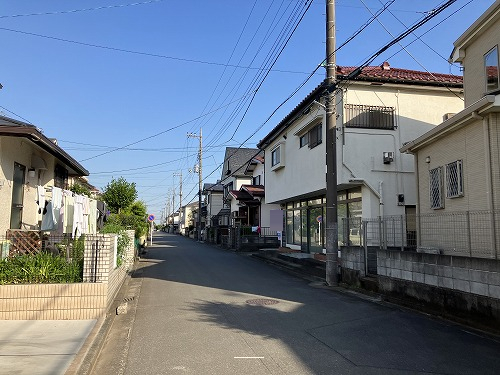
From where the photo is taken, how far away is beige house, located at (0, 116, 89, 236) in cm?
877

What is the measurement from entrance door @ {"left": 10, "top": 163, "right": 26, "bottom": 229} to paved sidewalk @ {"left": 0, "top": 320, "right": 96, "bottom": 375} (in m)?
3.89

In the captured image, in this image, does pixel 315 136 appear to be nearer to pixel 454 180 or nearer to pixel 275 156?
pixel 275 156

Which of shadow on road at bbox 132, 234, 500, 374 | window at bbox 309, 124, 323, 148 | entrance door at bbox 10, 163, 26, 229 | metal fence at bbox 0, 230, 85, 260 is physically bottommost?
shadow on road at bbox 132, 234, 500, 374

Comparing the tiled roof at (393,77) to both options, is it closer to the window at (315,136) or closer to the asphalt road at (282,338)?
the window at (315,136)

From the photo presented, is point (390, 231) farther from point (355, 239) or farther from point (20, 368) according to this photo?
point (20, 368)

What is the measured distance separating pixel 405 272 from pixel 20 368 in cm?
789

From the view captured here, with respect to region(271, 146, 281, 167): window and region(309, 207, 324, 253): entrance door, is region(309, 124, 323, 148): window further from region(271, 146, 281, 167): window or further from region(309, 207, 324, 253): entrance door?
region(271, 146, 281, 167): window

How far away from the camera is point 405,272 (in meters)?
9.41

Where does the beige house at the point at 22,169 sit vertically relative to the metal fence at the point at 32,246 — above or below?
above

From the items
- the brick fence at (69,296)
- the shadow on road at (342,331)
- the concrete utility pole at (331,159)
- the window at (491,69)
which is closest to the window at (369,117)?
the concrete utility pole at (331,159)

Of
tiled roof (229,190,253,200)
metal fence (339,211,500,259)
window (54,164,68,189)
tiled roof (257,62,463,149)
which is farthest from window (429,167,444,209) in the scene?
tiled roof (229,190,253,200)

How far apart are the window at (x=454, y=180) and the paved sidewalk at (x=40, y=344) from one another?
882 cm

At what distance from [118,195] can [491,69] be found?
20.0m

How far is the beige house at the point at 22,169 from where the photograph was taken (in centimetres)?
877
